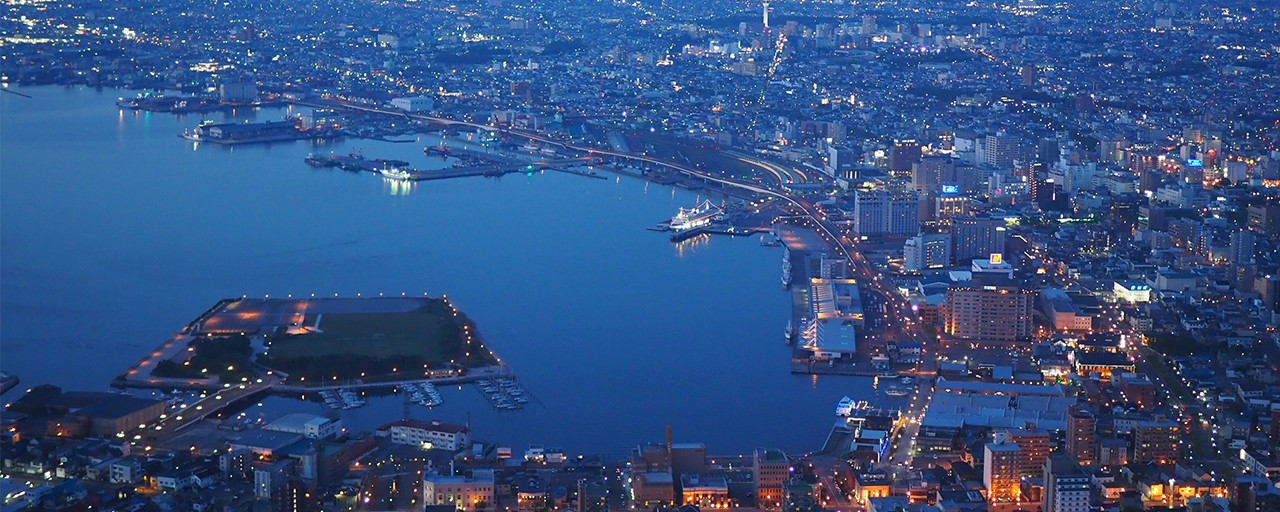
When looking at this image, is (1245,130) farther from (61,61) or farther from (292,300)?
(61,61)

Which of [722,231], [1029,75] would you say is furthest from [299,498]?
[1029,75]

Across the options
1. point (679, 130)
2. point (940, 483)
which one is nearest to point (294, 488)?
point (940, 483)

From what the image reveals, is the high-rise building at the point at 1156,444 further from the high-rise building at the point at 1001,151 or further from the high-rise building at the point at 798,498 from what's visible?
the high-rise building at the point at 1001,151

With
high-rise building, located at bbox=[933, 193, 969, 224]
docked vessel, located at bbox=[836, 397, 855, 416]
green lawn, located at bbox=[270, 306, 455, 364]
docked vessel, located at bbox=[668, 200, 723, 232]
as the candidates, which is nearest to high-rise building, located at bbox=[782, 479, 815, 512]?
docked vessel, located at bbox=[836, 397, 855, 416]

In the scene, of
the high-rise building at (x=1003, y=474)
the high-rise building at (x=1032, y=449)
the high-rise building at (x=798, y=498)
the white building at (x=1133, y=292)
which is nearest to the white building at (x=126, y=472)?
the high-rise building at (x=798, y=498)

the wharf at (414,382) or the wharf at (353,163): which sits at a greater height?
the wharf at (414,382)

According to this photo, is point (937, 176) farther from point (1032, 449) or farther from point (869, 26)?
point (869, 26)
